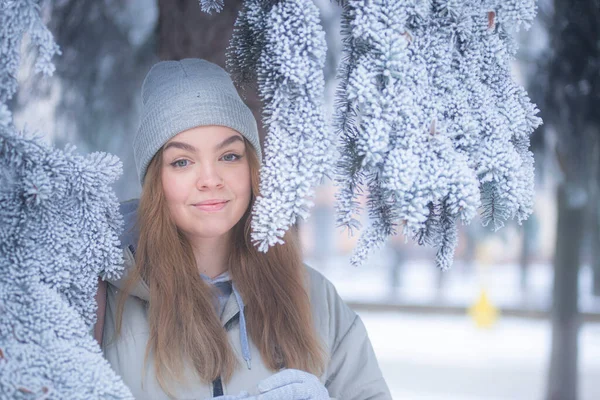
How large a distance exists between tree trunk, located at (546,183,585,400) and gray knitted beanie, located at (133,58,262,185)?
3155 millimetres

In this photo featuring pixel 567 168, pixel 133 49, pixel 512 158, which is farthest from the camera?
pixel 567 168

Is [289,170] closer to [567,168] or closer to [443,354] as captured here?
[567,168]

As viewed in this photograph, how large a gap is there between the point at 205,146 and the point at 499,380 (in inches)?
187

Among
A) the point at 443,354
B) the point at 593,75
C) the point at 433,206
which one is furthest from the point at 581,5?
the point at 443,354

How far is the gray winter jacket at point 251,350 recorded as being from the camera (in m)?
1.26

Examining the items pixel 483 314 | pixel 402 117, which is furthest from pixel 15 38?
pixel 483 314

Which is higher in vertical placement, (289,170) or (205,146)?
(205,146)

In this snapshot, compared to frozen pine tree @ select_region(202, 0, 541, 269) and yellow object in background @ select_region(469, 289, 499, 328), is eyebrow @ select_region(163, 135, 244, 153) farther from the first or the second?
yellow object in background @ select_region(469, 289, 499, 328)

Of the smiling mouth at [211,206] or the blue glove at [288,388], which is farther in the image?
the smiling mouth at [211,206]

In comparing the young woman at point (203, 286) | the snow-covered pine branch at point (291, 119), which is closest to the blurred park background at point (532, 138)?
the snow-covered pine branch at point (291, 119)

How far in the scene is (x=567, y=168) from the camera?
3.45 meters

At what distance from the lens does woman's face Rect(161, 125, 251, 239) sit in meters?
1.23

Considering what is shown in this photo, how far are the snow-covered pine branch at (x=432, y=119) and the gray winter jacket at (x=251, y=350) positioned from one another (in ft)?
1.94

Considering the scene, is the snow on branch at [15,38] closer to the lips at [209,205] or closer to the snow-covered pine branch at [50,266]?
the snow-covered pine branch at [50,266]
